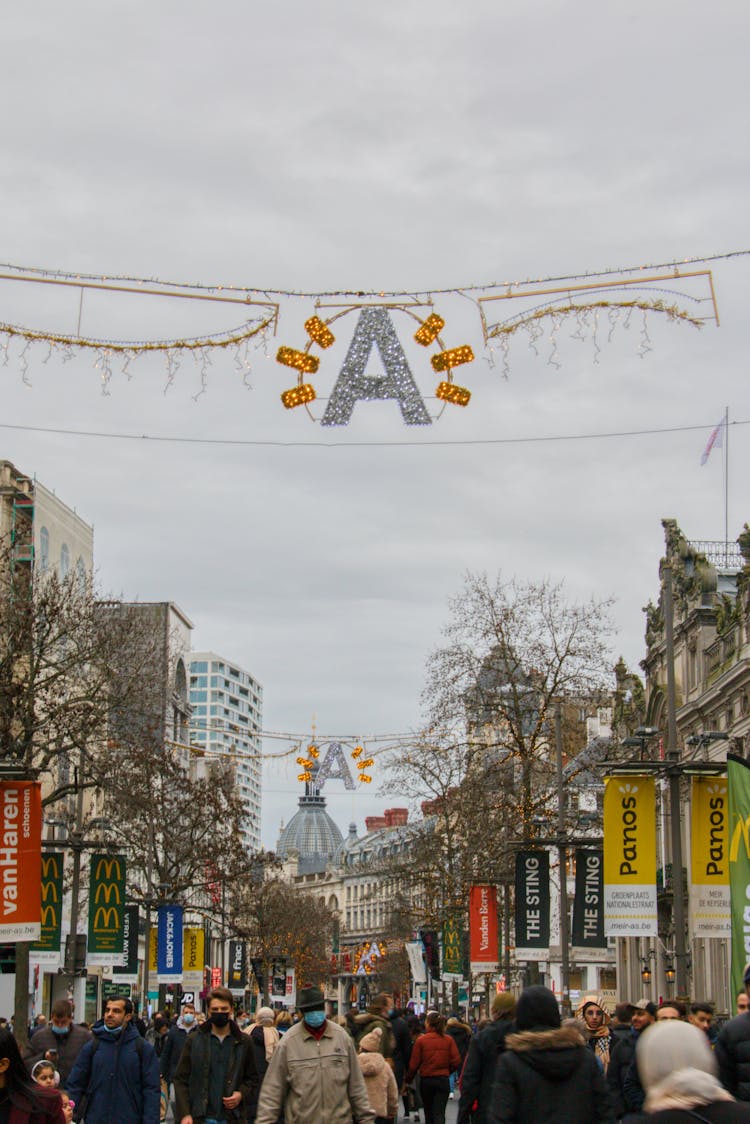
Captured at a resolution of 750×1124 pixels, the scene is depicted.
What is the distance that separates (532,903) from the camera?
4175 cm

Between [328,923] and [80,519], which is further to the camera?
[328,923]

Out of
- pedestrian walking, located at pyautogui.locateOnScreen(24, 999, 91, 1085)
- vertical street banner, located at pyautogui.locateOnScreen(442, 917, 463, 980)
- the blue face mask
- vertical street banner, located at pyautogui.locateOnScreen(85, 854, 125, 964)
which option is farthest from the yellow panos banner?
vertical street banner, located at pyautogui.locateOnScreen(442, 917, 463, 980)

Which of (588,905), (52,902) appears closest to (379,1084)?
(52,902)

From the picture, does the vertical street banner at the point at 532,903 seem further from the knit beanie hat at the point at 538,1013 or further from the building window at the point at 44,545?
the building window at the point at 44,545

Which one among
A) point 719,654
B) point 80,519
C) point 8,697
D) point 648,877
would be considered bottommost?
point 648,877

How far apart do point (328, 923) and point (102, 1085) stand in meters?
167

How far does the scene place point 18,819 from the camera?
2514 centimetres

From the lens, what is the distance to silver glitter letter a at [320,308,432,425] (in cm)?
1758

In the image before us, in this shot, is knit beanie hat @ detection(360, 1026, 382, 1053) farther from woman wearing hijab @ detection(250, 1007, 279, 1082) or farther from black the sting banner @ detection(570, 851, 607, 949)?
black the sting banner @ detection(570, 851, 607, 949)

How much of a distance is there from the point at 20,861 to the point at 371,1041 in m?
9.70

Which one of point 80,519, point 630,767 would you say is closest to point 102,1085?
point 630,767

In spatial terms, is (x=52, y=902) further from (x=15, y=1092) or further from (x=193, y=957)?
(x=15, y=1092)

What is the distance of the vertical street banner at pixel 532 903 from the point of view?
136ft

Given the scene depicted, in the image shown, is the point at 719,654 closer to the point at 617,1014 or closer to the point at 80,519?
the point at 80,519
